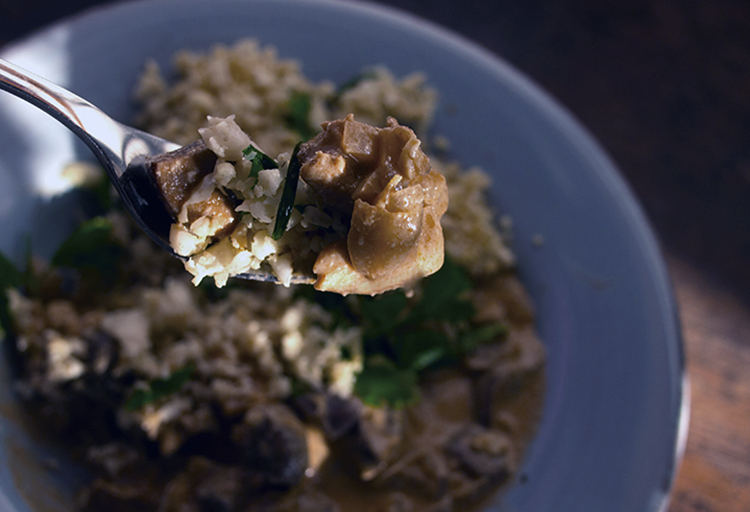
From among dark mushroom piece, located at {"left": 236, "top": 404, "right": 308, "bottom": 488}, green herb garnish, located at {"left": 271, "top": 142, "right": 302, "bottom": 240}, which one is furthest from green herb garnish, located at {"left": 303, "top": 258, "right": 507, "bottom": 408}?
green herb garnish, located at {"left": 271, "top": 142, "right": 302, "bottom": 240}

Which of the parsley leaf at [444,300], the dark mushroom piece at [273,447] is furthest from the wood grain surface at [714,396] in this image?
the dark mushroom piece at [273,447]

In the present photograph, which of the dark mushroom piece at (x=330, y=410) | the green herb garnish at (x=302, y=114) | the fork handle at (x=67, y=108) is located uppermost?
the fork handle at (x=67, y=108)

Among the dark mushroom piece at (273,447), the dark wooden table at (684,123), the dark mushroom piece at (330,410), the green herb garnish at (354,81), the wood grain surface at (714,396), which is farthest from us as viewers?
the green herb garnish at (354,81)

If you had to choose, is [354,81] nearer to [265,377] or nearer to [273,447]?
[265,377]

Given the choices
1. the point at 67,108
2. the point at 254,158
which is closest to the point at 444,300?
the point at 254,158

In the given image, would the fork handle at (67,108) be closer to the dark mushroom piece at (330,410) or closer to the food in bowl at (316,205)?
the food in bowl at (316,205)

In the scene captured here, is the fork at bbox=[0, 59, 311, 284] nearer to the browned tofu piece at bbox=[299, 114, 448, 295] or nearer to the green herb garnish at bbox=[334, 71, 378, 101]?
the browned tofu piece at bbox=[299, 114, 448, 295]

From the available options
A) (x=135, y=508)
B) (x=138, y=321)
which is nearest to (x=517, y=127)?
(x=138, y=321)
